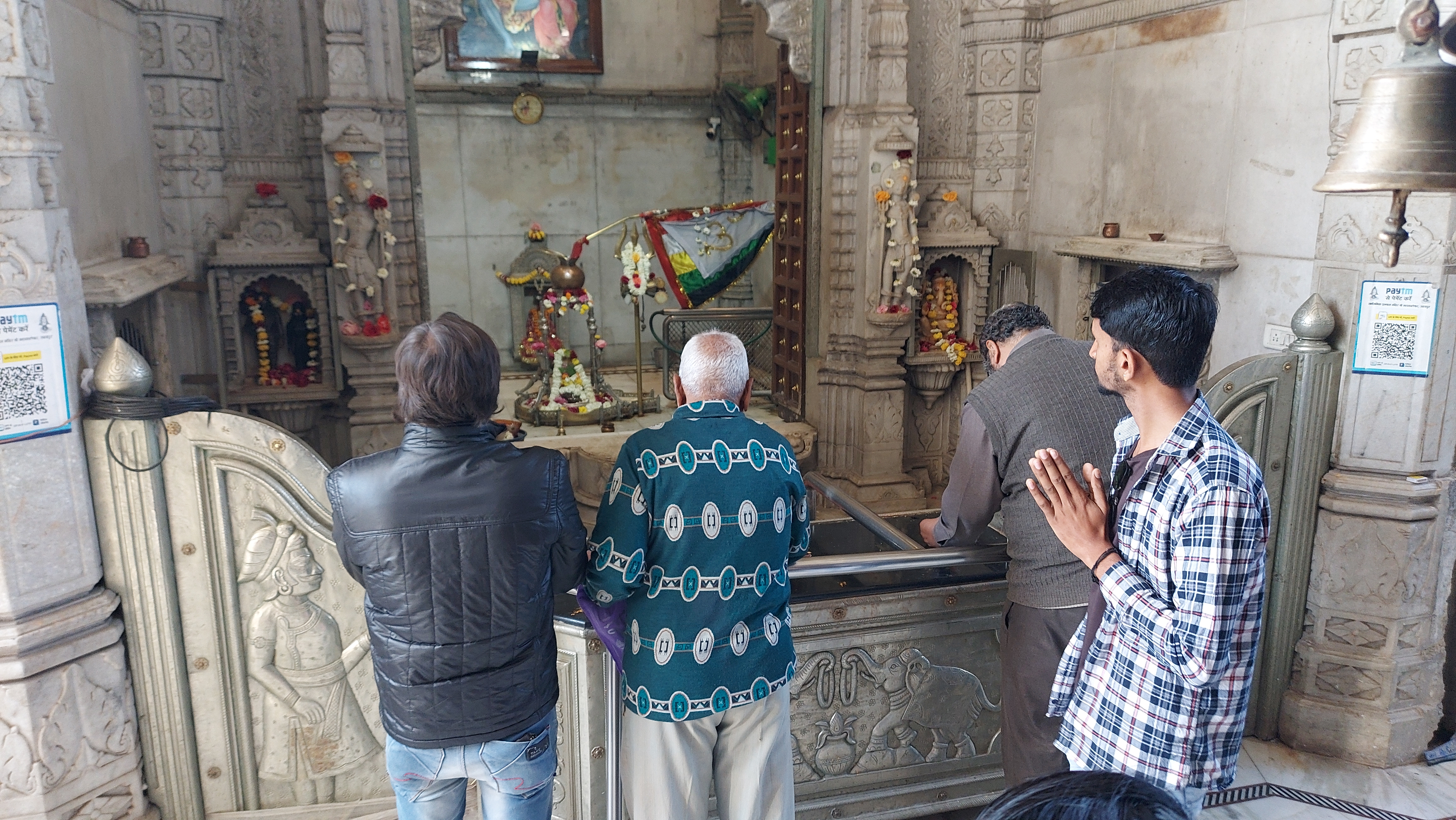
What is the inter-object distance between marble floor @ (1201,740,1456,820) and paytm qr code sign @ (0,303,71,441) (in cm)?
381

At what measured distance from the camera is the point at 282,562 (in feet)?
9.41

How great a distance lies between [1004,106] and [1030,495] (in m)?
5.44

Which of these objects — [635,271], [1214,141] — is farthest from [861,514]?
[635,271]

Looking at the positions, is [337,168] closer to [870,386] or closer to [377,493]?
[870,386]

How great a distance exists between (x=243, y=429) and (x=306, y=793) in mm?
1184

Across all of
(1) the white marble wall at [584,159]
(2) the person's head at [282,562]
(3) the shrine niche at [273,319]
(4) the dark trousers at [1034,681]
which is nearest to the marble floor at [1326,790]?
(4) the dark trousers at [1034,681]

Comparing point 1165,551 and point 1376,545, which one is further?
point 1376,545

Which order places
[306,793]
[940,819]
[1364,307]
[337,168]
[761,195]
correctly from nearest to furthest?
1. [306,793]
2. [940,819]
3. [1364,307]
4. [337,168]
5. [761,195]

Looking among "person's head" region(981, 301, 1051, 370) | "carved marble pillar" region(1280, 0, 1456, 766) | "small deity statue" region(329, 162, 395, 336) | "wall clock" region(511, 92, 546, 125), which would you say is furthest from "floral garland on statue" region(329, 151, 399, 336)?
"carved marble pillar" region(1280, 0, 1456, 766)

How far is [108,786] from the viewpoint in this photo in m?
2.87

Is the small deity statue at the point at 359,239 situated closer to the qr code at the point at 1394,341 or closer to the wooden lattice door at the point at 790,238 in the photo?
the wooden lattice door at the point at 790,238

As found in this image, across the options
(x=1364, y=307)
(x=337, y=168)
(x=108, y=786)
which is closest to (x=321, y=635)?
(x=108, y=786)

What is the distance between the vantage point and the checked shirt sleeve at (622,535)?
207 cm

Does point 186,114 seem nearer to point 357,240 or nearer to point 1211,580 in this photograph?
point 357,240
